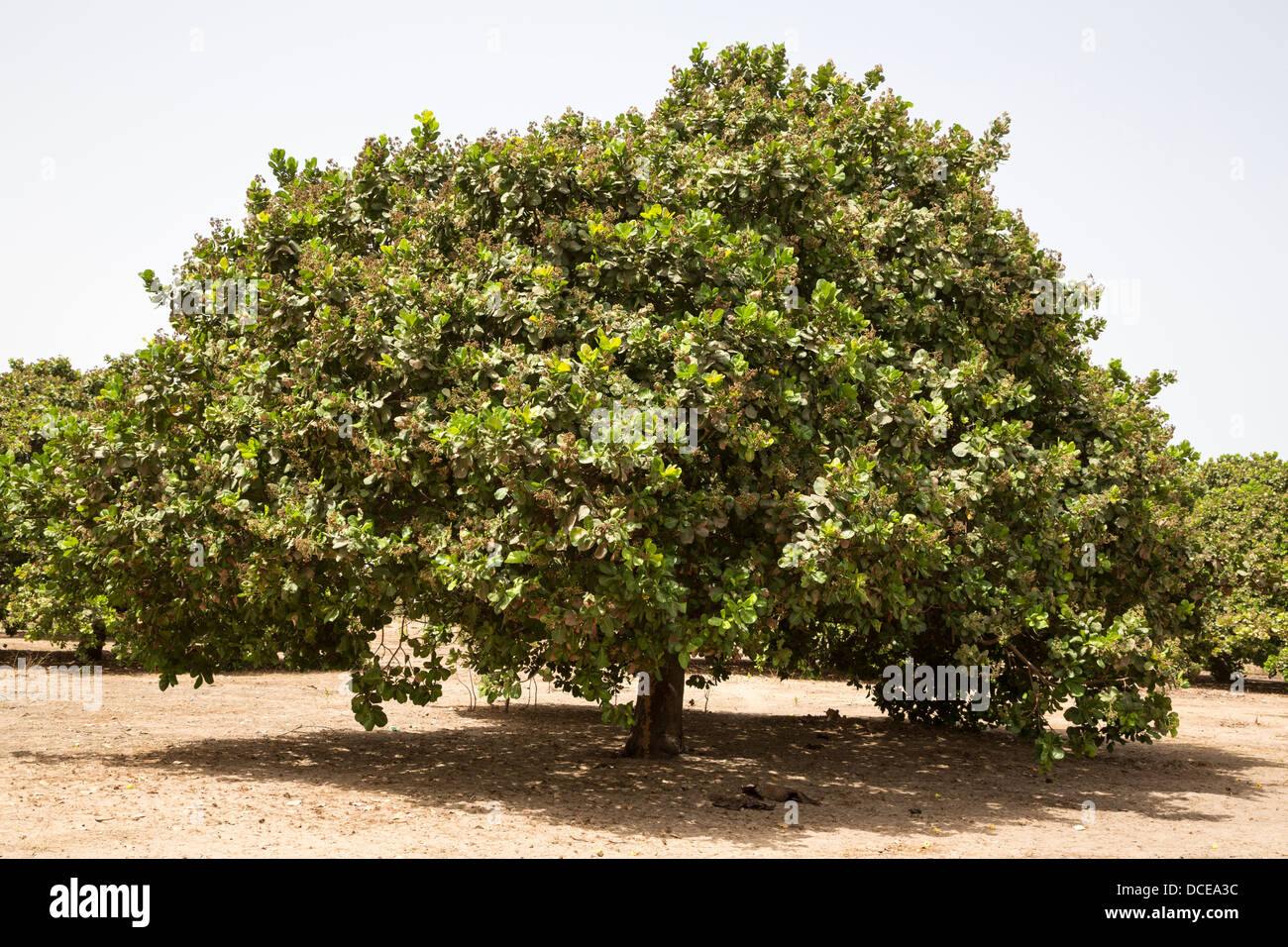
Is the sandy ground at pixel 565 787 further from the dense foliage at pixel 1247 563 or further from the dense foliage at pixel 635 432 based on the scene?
the dense foliage at pixel 1247 563

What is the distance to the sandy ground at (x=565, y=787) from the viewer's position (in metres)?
9.48

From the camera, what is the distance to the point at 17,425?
22328mm

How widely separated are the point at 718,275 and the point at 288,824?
669 cm

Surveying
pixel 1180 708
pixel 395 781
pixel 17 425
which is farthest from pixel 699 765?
pixel 17 425

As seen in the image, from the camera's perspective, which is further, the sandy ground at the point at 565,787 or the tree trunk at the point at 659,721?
the tree trunk at the point at 659,721

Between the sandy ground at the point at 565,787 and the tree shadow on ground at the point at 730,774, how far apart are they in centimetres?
5

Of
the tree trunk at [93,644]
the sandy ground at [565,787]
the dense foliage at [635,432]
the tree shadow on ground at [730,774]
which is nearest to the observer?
the sandy ground at [565,787]

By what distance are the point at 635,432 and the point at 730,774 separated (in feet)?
19.4

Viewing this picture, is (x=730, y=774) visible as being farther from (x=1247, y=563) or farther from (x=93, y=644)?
(x=93, y=644)

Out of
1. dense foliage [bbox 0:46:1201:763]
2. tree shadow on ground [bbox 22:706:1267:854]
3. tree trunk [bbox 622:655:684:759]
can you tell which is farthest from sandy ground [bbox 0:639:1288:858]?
dense foliage [bbox 0:46:1201:763]

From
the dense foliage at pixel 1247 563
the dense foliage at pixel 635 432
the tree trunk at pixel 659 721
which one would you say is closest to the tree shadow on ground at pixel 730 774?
the tree trunk at pixel 659 721

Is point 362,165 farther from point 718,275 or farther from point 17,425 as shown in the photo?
point 17,425

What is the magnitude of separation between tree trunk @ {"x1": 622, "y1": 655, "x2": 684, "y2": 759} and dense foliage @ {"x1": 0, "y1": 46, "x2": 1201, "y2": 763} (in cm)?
63

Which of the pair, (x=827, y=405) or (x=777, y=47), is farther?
(x=777, y=47)
